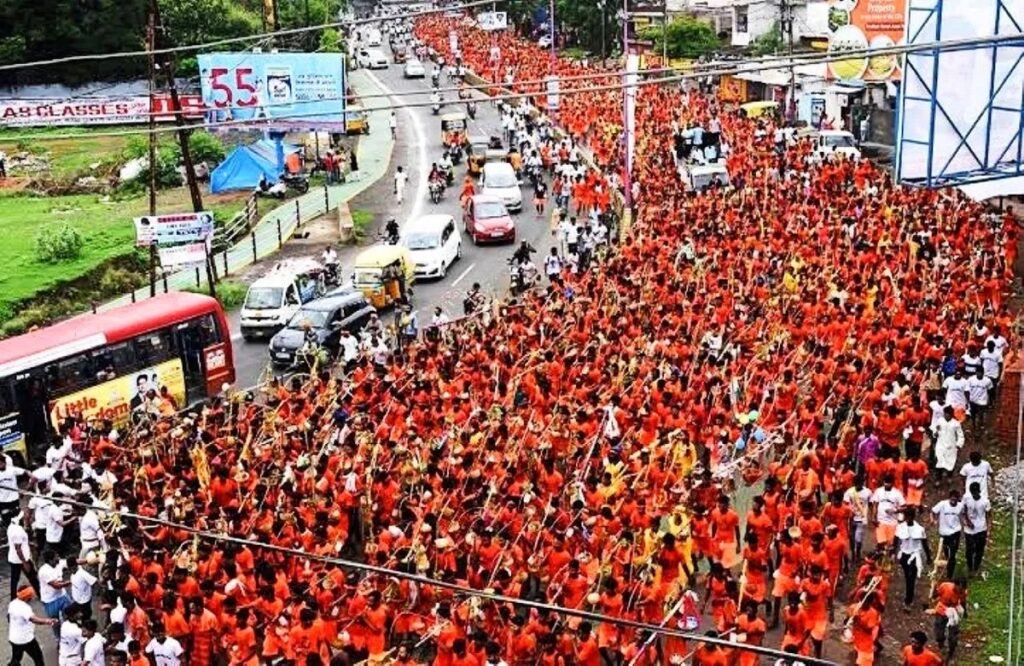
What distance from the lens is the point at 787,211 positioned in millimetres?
24906

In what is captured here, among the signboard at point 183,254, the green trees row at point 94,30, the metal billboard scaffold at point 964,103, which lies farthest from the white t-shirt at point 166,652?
the green trees row at point 94,30

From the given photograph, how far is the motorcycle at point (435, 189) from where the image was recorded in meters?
36.8

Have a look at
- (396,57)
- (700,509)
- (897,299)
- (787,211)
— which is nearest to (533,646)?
(700,509)

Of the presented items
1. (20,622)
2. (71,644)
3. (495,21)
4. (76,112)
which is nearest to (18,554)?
(20,622)

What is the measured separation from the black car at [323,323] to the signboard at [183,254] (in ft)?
8.21

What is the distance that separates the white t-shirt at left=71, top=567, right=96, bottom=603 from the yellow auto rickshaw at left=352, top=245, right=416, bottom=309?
1367 cm

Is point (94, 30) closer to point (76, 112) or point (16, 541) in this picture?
point (76, 112)

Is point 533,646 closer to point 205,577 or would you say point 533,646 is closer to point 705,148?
point 205,577

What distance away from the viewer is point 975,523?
38.8ft

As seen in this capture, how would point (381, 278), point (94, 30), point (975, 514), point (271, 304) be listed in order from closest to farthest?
point (975, 514), point (271, 304), point (381, 278), point (94, 30)

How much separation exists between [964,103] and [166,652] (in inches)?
452

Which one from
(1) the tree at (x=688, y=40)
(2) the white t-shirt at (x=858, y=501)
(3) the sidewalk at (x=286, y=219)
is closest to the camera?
(2) the white t-shirt at (x=858, y=501)

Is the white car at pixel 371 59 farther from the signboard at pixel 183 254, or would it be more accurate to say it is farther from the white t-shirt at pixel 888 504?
the white t-shirt at pixel 888 504

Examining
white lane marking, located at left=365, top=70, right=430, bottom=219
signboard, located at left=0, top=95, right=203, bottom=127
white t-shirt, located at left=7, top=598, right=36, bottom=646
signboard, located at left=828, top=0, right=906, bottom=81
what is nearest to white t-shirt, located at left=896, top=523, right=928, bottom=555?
white t-shirt, located at left=7, top=598, right=36, bottom=646
